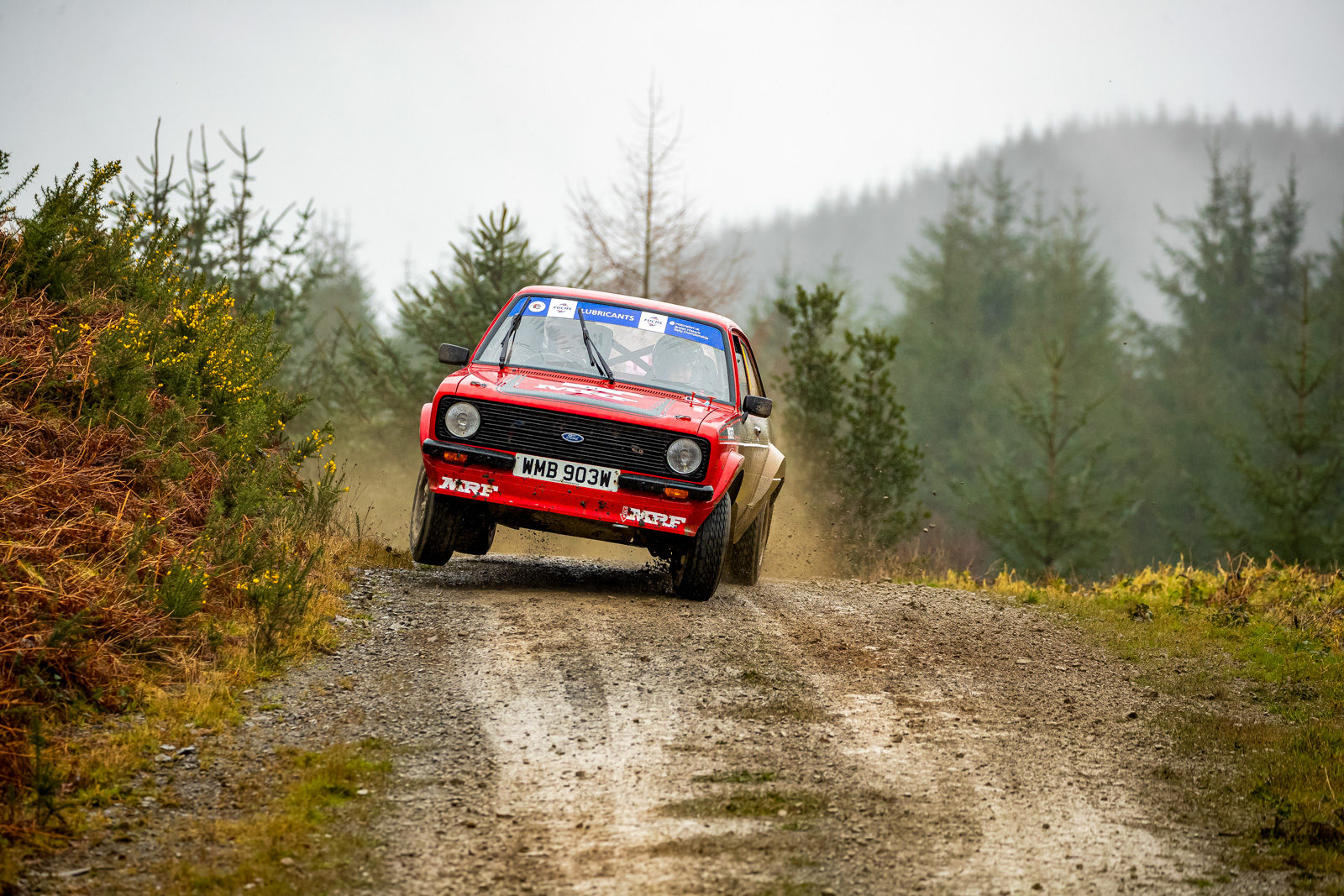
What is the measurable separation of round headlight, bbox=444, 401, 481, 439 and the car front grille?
0.06 metres

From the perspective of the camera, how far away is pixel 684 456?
6.91 m

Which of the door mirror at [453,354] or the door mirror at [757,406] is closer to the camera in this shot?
the door mirror at [453,354]

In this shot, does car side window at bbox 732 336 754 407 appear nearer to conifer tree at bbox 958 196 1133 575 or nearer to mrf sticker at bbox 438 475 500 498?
mrf sticker at bbox 438 475 500 498

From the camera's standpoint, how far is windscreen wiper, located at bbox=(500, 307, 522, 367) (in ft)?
25.4

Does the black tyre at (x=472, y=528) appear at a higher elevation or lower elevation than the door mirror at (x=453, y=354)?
lower

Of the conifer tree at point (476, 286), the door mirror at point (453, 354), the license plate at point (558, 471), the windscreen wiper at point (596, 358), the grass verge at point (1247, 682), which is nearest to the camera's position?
the grass verge at point (1247, 682)

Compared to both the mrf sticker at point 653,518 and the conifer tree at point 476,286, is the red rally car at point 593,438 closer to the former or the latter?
Result: the mrf sticker at point 653,518

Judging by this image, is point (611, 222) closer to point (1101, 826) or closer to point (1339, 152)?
point (1101, 826)

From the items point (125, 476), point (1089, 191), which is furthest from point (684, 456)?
point (1089, 191)

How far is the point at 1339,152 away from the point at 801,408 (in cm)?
6941

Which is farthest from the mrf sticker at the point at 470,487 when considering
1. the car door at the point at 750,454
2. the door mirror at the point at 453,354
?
the car door at the point at 750,454

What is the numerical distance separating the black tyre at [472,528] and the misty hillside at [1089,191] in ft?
221

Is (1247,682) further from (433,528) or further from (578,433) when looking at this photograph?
(433,528)

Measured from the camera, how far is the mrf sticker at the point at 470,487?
6887 mm
